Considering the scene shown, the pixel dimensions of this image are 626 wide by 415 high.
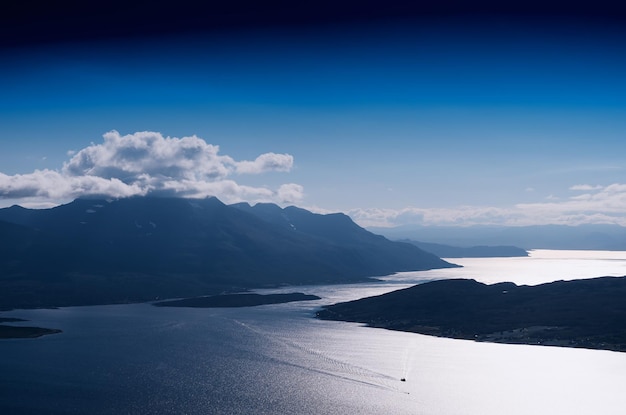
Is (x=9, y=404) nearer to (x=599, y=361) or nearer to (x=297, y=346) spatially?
(x=297, y=346)

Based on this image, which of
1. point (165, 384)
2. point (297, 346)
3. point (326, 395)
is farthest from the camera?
point (297, 346)

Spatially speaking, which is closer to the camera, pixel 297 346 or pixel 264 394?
pixel 264 394

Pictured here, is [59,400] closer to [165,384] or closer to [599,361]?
[165,384]

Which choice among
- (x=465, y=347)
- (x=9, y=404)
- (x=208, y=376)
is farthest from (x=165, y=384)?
(x=465, y=347)

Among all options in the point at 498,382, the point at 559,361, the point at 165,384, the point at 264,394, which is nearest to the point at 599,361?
the point at 559,361

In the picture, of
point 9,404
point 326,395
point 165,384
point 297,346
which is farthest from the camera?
point 297,346

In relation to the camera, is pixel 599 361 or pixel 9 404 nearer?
pixel 9 404

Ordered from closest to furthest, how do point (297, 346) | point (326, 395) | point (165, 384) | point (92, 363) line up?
point (326, 395) → point (165, 384) → point (92, 363) → point (297, 346)
